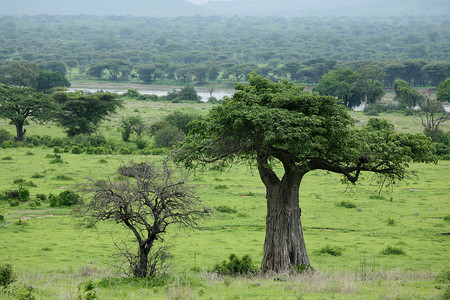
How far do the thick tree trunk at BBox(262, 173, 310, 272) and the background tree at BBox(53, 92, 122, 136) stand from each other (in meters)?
40.1

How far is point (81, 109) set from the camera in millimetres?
53031

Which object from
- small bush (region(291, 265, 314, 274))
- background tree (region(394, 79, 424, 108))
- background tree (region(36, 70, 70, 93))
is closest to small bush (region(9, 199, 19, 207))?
small bush (region(291, 265, 314, 274))

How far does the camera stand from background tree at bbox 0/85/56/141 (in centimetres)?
4922

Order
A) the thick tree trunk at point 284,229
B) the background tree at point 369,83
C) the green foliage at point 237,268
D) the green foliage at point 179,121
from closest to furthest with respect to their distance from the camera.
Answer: the thick tree trunk at point 284,229
the green foliage at point 237,268
the green foliage at point 179,121
the background tree at point 369,83

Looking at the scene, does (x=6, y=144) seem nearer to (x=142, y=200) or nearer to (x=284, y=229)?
(x=142, y=200)

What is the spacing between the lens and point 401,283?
13.6m

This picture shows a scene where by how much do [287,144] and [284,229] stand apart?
355cm

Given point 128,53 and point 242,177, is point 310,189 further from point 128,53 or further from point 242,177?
point 128,53

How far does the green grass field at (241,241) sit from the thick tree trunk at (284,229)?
943 mm

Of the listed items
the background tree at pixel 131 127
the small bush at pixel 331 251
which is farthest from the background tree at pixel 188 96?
the small bush at pixel 331 251

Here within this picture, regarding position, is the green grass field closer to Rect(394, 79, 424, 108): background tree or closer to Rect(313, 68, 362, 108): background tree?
Rect(394, 79, 424, 108): background tree

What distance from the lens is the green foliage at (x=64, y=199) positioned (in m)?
27.5

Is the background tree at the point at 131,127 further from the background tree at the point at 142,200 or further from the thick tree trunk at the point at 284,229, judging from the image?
the background tree at the point at 142,200

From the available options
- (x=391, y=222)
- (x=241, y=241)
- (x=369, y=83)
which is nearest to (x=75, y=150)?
(x=241, y=241)
